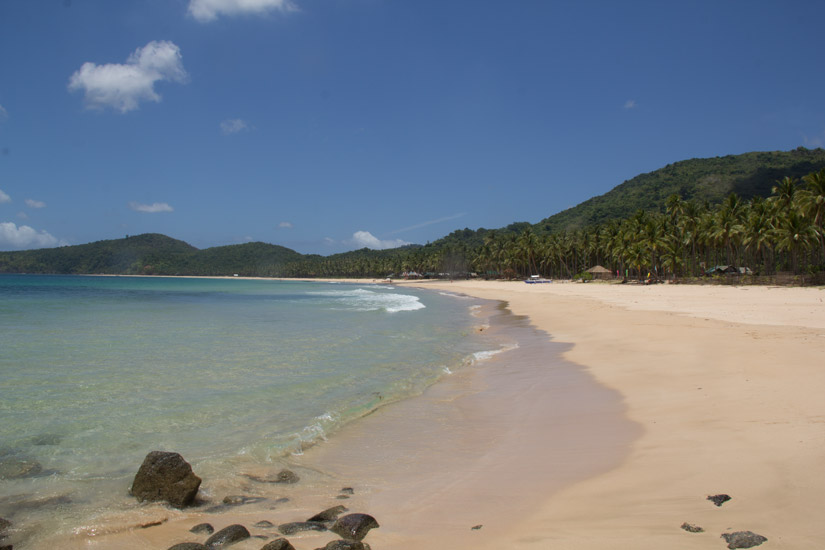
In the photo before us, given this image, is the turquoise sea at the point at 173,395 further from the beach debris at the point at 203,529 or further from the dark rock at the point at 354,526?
the dark rock at the point at 354,526

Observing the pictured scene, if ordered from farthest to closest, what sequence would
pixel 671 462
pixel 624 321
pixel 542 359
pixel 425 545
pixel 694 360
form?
pixel 624 321
pixel 542 359
pixel 694 360
pixel 671 462
pixel 425 545

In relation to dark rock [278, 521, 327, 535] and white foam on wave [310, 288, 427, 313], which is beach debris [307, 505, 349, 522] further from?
white foam on wave [310, 288, 427, 313]

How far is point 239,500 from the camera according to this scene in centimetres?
487

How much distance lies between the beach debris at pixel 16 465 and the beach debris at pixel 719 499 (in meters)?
7.16

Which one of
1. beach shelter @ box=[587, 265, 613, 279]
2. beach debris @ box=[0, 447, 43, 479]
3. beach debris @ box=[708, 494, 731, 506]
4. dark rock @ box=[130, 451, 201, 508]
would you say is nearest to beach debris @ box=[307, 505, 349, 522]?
dark rock @ box=[130, 451, 201, 508]

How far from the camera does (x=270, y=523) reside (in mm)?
4273

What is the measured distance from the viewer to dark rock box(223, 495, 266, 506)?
480 centimetres

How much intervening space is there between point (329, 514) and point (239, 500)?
3.74ft

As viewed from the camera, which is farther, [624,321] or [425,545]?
[624,321]

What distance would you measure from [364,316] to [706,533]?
24233 mm

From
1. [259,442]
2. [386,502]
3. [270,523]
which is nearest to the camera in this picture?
[270,523]

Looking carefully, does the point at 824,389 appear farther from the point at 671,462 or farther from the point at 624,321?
the point at 624,321

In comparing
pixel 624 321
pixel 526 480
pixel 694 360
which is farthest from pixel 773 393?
pixel 624 321

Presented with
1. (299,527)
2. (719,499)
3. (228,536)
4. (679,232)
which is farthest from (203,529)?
(679,232)
